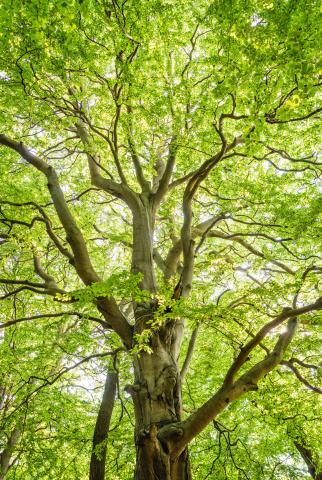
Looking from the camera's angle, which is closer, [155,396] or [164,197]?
[155,396]

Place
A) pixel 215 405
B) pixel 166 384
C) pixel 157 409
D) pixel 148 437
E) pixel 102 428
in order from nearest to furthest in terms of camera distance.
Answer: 1. pixel 148 437
2. pixel 215 405
3. pixel 157 409
4. pixel 166 384
5. pixel 102 428

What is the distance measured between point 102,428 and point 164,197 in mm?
5348

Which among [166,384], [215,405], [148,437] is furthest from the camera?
[166,384]

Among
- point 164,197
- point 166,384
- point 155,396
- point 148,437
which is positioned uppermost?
point 164,197

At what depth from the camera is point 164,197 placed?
6.17 metres

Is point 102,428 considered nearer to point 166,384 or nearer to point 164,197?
point 166,384

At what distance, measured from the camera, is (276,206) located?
21.6 ft

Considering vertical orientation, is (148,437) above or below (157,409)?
below

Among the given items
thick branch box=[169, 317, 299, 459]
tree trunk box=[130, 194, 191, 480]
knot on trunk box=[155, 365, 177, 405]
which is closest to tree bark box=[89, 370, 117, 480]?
tree trunk box=[130, 194, 191, 480]

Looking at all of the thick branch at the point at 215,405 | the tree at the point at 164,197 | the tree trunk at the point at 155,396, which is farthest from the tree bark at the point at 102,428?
the thick branch at the point at 215,405

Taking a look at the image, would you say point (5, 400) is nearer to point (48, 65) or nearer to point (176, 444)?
point (176, 444)

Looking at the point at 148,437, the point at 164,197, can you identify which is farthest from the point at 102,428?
the point at 164,197

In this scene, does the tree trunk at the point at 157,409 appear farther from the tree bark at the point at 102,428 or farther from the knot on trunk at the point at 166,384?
the tree bark at the point at 102,428

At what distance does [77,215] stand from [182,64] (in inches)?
→ 196
